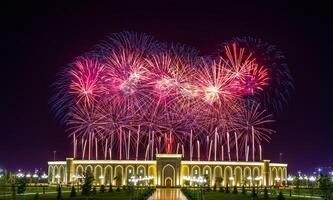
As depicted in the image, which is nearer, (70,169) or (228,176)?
(70,169)

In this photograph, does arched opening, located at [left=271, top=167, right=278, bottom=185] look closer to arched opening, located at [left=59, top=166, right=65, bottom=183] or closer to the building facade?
the building facade

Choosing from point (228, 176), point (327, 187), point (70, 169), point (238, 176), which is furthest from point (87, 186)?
point (238, 176)

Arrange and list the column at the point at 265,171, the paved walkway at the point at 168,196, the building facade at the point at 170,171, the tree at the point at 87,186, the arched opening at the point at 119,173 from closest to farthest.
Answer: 1. the tree at the point at 87,186
2. the paved walkway at the point at 168,196
3. the arched opening at the point at 119,173
4. the building facade at the point at 170,171
5. the column at the point at 265,171

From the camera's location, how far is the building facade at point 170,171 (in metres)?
83.9

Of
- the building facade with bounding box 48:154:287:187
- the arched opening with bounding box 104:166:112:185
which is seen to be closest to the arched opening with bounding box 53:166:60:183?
the building facade with bounding box 48:154:287:187

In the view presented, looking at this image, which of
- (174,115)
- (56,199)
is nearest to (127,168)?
(174,115)

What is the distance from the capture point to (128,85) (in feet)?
174

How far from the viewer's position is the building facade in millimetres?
83875

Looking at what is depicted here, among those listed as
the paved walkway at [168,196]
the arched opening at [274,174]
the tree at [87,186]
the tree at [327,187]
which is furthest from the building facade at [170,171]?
the tree at [327,187]

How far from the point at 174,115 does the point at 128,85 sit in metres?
6.13

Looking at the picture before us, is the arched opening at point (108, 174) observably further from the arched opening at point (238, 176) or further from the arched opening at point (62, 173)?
the arched opening at point (238, 176)

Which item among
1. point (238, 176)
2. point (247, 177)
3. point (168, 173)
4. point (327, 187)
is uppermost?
point (168, 173)

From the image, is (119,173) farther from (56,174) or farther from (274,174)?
(274,174)

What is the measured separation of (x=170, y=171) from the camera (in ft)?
280
